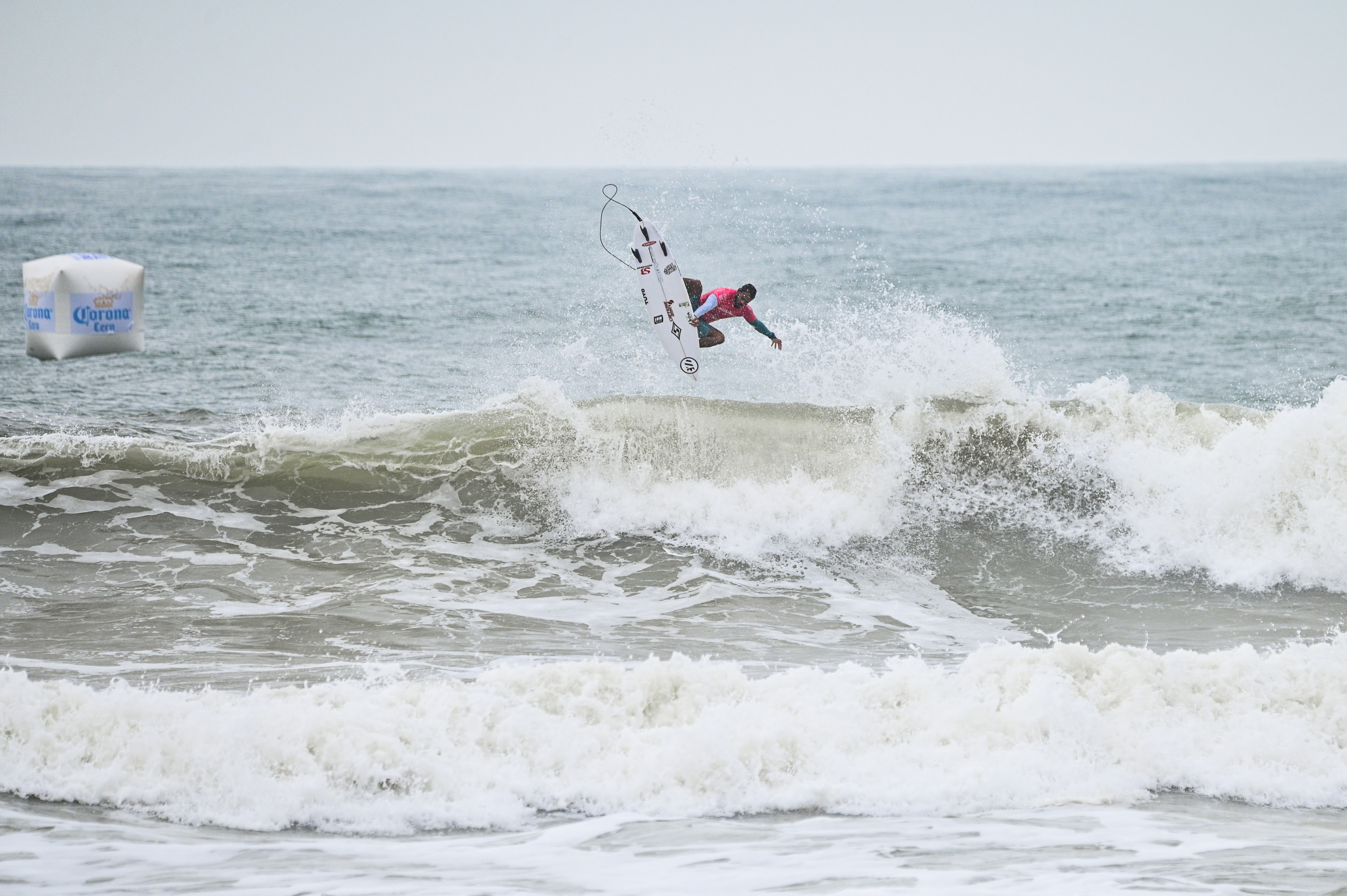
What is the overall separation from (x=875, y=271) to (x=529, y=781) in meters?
18.3

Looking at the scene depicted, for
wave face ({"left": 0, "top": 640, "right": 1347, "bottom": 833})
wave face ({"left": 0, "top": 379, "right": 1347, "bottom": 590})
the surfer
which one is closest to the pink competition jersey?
the surfer

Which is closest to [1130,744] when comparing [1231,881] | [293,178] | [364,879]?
[1231,881]

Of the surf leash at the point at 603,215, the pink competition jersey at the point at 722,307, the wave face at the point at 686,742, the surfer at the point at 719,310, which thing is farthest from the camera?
the pink competition jersey at the point at 722,307

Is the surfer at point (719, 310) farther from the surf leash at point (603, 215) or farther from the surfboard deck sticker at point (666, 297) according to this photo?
the surf leash at point (603, 215)

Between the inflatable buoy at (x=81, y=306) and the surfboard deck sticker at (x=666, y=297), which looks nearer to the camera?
the surfboard deck sticker at (x=666, y=297)

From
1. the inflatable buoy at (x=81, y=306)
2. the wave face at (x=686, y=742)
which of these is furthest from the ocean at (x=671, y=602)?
the inflatable buoy at (x=81, y=306)

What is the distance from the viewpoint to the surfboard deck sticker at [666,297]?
9336 mm

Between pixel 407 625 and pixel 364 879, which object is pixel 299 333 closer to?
pixel 407 625

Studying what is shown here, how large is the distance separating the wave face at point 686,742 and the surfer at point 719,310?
374cm

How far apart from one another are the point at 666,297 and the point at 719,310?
47 cm

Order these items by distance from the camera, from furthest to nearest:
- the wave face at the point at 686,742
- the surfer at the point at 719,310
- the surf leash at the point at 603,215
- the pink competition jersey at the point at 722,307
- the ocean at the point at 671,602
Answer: the pink competition jersey at the point at 722,307, the surfer at the point at 719,310, the surf leash at the point at 603,215, the wave face at the point at 686,742, the ocean at the point at 671,602

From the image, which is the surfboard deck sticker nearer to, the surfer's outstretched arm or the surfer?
the surfer

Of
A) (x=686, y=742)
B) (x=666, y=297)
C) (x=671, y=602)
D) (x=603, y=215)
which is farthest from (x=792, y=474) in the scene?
(x=603, y=215)

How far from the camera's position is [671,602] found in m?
8.06
